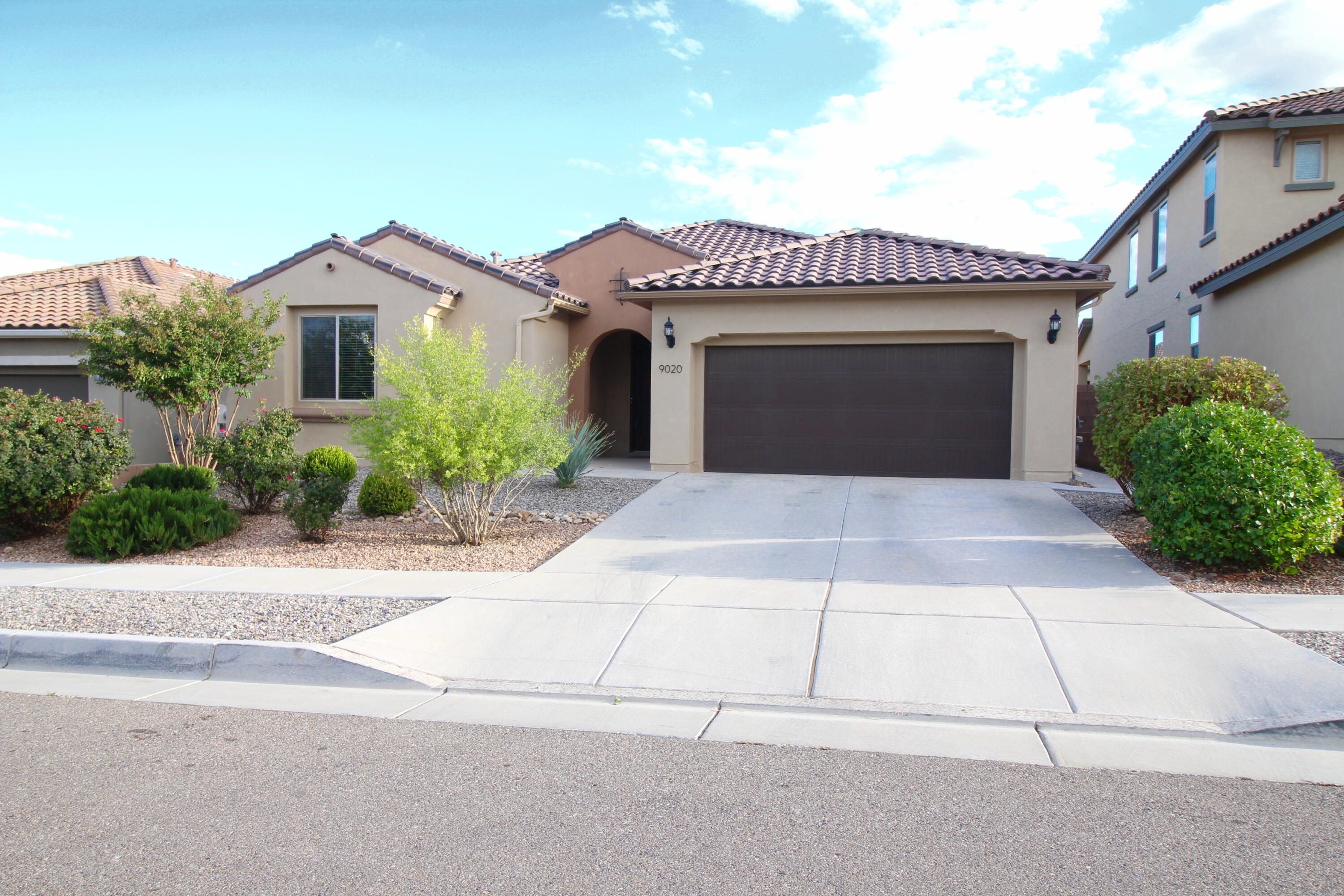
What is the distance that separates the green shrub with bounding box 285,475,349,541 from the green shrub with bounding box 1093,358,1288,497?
918cm

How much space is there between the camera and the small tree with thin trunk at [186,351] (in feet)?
42.7

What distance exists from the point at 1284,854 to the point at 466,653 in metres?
4.83

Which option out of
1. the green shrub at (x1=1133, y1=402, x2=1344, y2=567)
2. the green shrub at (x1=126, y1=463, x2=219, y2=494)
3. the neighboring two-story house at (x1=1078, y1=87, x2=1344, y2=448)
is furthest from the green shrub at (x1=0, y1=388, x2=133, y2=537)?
the neighboring two-story house at (x1=1078, y1=87, x2=1344, y2=448)

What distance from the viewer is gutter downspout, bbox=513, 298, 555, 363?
1560 cm

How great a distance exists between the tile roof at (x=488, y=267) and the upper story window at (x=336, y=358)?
1992 mm

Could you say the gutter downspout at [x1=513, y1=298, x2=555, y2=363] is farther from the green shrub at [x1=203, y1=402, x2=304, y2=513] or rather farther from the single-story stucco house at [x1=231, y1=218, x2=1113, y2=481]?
the green shrub at [x1=203, y1=402, x2=304, y2=513]

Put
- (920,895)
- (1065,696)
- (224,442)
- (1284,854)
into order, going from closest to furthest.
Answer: (920,895), (1284,854), (1065,696), (224,442)

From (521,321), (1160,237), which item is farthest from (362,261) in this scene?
(1160,237)

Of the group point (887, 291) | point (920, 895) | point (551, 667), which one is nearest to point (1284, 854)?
point (920, 895)

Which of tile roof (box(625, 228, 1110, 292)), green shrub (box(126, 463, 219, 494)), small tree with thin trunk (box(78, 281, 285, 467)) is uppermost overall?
tile roof (box(625, 228, 1110, 292))

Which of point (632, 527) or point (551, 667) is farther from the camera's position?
point (632, 527)

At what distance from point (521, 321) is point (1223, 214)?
12661 millimetres

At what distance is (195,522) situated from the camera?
392 inches

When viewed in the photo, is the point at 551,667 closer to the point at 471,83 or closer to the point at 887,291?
the point at 887,291
